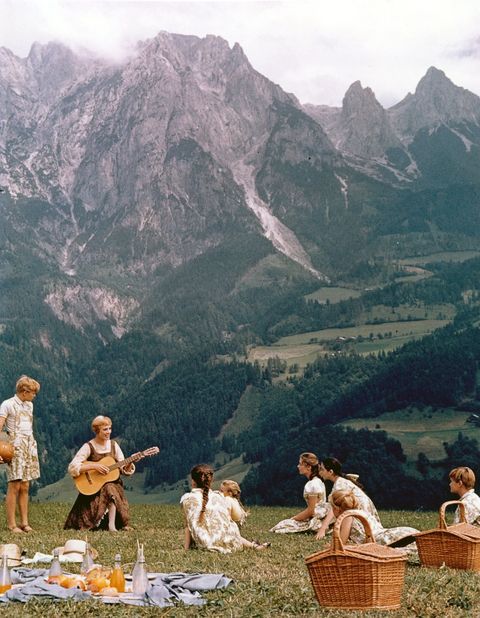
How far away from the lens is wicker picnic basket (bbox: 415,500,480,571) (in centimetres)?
1739

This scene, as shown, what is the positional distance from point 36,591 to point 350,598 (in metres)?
4.93

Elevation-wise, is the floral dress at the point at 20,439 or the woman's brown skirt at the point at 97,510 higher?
the floral dress at the point at 20,439

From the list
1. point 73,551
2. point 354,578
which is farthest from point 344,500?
point 73,551

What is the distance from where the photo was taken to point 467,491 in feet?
70.9

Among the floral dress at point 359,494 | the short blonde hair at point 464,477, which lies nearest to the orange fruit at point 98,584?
the floral dress at point 359,494

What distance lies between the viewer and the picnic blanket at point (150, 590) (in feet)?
45.1

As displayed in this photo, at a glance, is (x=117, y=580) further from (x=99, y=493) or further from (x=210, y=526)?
(x=99, y=493)

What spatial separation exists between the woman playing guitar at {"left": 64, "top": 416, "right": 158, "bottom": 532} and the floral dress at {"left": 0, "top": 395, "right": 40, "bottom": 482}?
1151mm

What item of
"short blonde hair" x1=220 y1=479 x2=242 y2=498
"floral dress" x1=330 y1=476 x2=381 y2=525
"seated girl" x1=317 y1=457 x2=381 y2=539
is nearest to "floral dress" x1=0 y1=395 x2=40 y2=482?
"short blonde hair" x1=220 y1=479 x2=242 y2=498

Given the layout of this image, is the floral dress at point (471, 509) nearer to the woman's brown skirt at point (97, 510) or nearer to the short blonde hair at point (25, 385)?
the woman's brown skirt at point (97, 510)

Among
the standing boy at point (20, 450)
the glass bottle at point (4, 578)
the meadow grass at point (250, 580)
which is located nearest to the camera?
the meadow grass at point (250, 580)

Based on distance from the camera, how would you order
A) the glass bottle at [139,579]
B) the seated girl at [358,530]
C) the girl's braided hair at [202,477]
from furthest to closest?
the girl's braided hair at [202,477]
the seated girl at [358,530]
the glass bottle at [139,579]

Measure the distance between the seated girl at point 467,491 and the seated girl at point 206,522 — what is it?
4.94 meters

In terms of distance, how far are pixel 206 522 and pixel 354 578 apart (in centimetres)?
814
